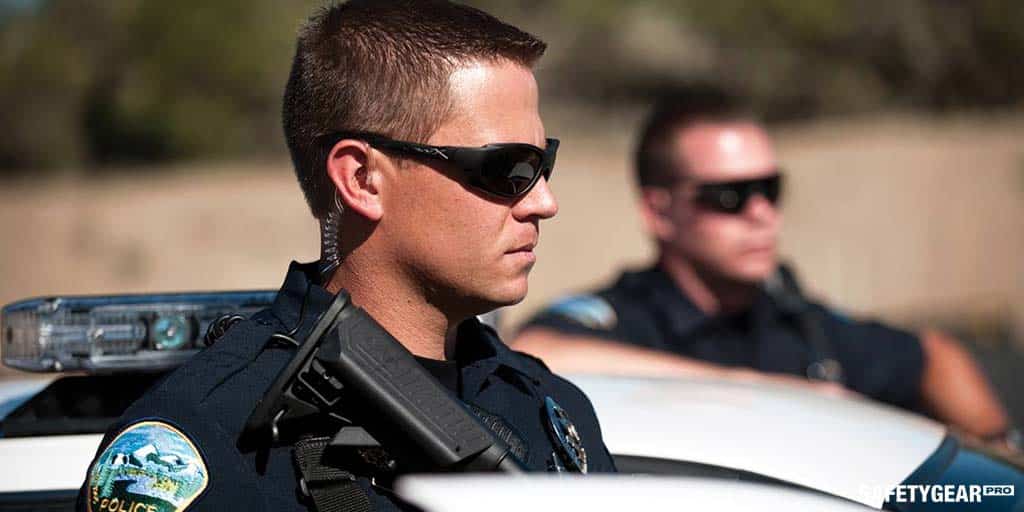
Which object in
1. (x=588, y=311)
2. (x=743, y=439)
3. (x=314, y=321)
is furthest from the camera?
(x=588, y=311)

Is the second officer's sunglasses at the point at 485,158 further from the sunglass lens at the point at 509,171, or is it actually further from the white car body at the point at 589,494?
the white car body at the point at 589,494

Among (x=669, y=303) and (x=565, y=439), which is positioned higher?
(x=565, y=439)

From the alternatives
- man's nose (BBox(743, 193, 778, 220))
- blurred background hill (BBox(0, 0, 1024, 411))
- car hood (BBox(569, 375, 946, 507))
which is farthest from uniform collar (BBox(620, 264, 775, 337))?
blurred background hill (BBox(0, 0, 1024, 411))

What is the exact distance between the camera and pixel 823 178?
14477mm

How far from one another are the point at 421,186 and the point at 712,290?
2.37 meters

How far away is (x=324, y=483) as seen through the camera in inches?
66.4

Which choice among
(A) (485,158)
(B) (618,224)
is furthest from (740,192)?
(B) (618,224)

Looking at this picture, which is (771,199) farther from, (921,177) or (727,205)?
(921,177)

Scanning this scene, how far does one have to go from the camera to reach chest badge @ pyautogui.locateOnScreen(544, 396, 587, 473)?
193 centimetres

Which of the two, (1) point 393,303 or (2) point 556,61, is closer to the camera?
(1) point 393,303

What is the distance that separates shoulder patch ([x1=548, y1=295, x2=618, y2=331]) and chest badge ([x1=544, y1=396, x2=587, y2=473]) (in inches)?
63.9

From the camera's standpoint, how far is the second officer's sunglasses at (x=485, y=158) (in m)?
1.85

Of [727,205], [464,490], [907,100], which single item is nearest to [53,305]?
[464,490]

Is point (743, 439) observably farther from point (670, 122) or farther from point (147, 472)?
point (670, 122)
